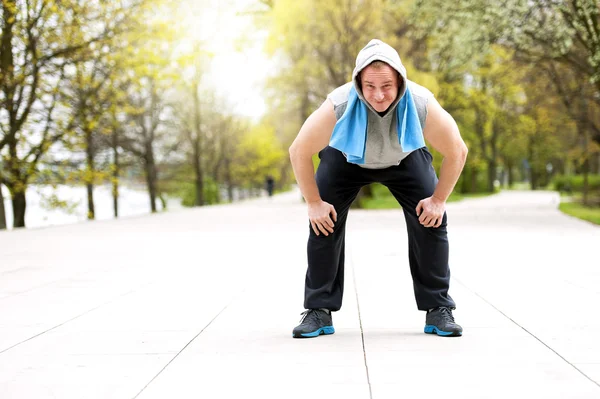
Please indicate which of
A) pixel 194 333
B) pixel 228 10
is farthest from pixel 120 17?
pixel 194 333

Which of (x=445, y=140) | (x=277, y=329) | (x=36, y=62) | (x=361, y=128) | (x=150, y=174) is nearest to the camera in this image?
(x=361, y=128)

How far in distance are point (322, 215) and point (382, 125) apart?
2.14ft

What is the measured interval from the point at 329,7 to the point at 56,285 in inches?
607

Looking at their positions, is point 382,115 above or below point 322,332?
above

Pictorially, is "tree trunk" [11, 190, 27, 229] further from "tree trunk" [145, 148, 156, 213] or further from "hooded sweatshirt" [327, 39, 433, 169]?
"hooded sweatshirt" [327, 39, 433, 169]

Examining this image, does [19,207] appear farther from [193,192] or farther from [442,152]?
[193,192]

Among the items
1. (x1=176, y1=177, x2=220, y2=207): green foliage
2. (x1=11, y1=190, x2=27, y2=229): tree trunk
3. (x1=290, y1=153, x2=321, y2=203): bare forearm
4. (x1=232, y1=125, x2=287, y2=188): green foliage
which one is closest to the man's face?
(x1=290, y1=153, x2=321, y2=203): bare forearm

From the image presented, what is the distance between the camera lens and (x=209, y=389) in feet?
10.0

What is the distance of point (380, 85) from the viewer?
3.48 m

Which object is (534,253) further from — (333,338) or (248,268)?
(333,338)

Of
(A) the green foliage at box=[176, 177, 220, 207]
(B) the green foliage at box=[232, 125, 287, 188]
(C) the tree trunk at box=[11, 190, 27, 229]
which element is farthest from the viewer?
(B) the green foliage at box=[232, 125, 287, 188]

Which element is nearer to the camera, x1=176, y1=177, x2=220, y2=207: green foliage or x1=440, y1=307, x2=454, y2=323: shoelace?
x1=440, y1=307, x2=454, y2=323: shoelace

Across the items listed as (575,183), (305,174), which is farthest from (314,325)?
(575,183)

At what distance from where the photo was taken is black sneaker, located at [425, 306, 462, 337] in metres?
4.04
